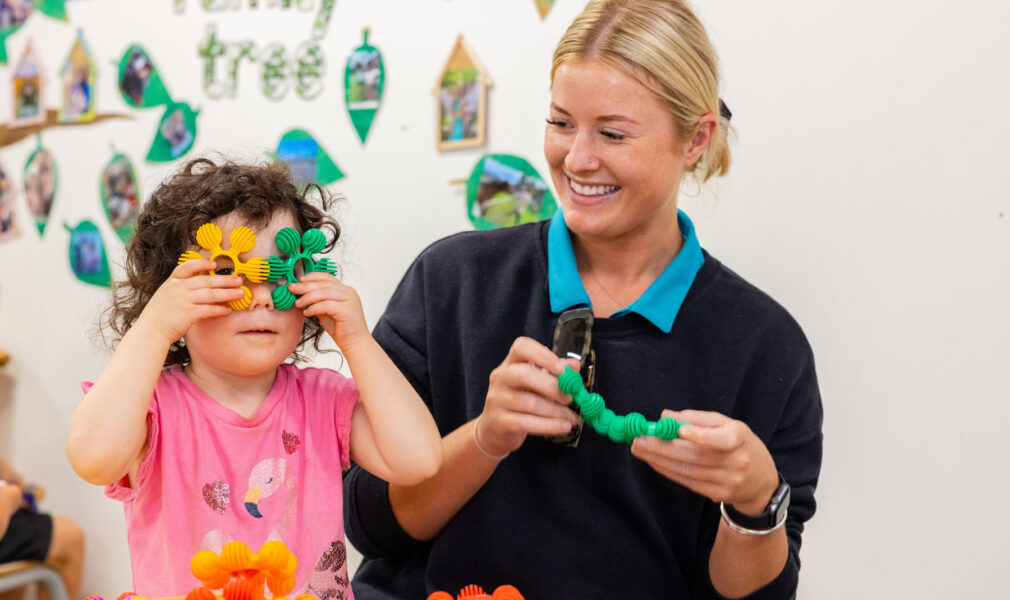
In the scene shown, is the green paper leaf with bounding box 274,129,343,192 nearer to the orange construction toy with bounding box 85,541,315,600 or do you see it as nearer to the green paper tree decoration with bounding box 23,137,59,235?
the green paper tree decoration with bounding box 23,137,59,235

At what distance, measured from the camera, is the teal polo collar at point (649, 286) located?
1179 millimetres

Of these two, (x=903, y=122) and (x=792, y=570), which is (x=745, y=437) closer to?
(x=792, y=570)

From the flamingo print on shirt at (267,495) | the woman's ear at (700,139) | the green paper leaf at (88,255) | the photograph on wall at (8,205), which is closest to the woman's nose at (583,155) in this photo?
the woman's ear at (700,139)

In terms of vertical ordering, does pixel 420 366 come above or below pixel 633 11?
below

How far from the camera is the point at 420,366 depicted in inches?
49.3

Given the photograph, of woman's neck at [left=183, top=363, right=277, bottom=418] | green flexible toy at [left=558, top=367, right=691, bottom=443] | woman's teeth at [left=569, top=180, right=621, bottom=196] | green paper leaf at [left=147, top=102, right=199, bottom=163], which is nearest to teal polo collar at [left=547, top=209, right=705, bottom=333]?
woman's teeth at [left=569, top=180, right=621, bottom=196]

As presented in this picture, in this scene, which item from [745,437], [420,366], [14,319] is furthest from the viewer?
[14,319]

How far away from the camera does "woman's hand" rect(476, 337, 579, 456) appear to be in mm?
995

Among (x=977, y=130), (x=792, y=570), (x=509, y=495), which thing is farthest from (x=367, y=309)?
(x=977, y=130)

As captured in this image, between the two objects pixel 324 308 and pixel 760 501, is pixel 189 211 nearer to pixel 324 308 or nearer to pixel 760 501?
pixel 324 308

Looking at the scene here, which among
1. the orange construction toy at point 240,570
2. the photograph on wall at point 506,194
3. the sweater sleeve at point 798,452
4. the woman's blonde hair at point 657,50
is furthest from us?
the photograph on wall at point 506,194

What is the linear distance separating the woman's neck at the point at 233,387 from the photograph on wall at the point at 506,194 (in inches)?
30.7

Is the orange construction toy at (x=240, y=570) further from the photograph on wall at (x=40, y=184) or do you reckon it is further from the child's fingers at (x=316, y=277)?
the photograph on wall at (x=40, y=184)

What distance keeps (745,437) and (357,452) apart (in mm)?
413
